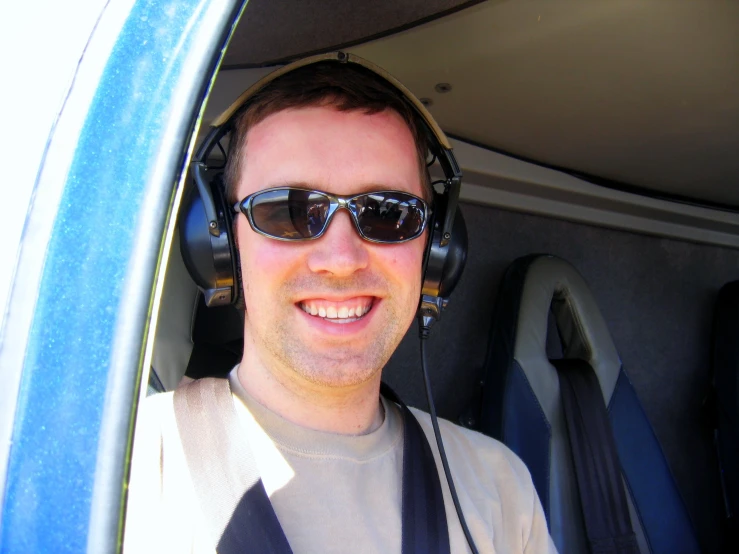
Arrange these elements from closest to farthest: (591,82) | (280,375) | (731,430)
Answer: (280,375) → (591,82) → (731,430)

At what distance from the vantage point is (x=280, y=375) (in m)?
0.96

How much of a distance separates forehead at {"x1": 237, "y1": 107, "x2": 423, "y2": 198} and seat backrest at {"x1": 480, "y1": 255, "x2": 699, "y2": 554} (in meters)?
0.75

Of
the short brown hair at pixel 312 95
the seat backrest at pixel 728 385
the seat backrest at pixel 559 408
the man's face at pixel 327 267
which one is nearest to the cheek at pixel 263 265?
the man's face at pixel 327 267

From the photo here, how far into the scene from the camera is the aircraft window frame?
1.40 feet

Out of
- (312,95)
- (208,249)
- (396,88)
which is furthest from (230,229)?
(396,88)

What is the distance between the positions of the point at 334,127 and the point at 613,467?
3.50ft

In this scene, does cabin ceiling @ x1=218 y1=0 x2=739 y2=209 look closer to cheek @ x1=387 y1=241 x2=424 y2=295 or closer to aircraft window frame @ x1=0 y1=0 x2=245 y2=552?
cheek @ x1=387 y1=241 x2=424 y2=295

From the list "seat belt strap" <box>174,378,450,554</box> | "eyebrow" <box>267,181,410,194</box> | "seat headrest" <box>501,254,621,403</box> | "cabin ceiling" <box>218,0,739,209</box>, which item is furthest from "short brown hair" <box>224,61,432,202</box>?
"seat headrest" <box>501,254,621,403</box>

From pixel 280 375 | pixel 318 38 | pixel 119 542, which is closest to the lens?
pixel 119 542

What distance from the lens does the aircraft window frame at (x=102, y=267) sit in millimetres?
426

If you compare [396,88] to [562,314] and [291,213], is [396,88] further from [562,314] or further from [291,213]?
[562,314]

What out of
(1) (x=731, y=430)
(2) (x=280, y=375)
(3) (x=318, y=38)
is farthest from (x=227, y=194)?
(1) (x=731, y=430)

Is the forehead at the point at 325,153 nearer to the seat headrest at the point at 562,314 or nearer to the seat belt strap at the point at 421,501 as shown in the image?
the seat belt strap at the point at 421,501

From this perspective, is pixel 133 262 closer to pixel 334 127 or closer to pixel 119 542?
pixel 119 542
